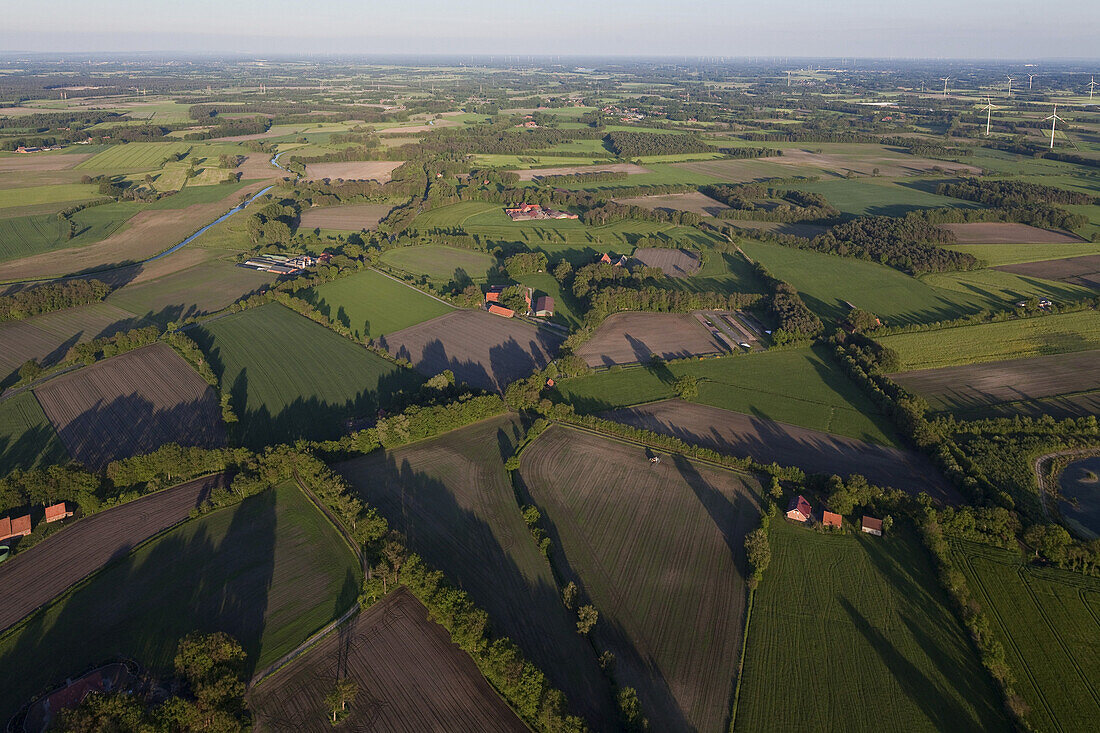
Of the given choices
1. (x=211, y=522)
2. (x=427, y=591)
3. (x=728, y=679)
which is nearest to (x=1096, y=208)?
(x=728, y=679)

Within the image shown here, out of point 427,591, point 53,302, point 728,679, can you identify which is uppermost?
point 53,302

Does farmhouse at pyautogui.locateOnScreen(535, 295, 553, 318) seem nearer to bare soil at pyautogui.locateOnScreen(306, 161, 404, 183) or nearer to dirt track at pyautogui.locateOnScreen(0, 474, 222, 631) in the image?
dirt track at pyautogui.locateOnScreen(0, 474, 222, 631)

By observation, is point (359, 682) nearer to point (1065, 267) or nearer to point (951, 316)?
point (951, 316)

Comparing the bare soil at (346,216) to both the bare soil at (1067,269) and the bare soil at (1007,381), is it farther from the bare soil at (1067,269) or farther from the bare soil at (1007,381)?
the bare soil at (1067,269)

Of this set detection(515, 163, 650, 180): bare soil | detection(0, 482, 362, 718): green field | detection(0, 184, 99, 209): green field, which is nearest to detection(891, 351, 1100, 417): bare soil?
detection(0, 482, 362, 718): green field

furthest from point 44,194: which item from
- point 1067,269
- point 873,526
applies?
point 1067,269

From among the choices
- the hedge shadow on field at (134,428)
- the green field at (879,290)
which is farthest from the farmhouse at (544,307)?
the hedge shadow on field at (134,428)

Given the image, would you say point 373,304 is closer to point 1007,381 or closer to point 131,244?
point 131,244
